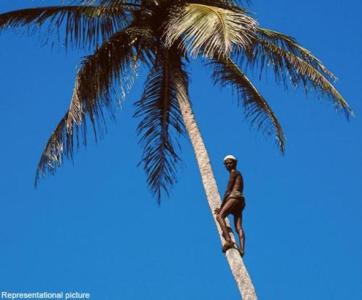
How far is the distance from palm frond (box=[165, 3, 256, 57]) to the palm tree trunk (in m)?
1.12

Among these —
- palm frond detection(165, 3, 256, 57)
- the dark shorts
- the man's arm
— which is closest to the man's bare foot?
the dark shorts

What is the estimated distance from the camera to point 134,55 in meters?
14.5

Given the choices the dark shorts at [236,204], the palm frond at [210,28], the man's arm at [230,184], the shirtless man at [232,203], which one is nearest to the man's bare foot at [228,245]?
the shirtless man at [232,203]

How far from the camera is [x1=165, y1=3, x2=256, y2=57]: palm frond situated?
12.0 meters

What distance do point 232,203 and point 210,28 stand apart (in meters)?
2.54

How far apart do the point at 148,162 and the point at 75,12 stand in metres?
2.83

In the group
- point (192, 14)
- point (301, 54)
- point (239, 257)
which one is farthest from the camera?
point (301, 54)

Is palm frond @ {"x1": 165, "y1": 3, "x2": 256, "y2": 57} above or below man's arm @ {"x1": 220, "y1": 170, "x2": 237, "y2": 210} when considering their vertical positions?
above

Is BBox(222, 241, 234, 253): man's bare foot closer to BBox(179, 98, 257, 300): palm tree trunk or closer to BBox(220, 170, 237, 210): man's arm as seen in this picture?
BBox(179, 98, 257, 300): palm tree trunk

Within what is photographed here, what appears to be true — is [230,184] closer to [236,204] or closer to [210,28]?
[236,204]

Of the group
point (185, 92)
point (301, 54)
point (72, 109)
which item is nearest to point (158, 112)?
point (185, 92)

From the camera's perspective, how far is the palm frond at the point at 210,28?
1197cm

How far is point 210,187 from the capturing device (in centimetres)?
1280

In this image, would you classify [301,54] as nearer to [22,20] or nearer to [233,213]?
[233,213]
